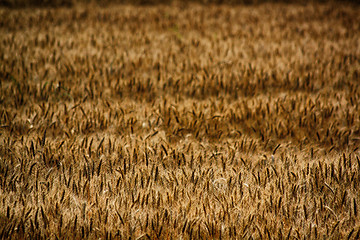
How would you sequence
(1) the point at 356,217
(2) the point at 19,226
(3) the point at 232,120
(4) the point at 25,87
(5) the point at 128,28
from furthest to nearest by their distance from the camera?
(5) the point at 128,28
(4) the point at 25,87
(3) the point at 232,120
(1) the point at 356,217
(2) the point at 19,226

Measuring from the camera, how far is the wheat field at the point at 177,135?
174cm

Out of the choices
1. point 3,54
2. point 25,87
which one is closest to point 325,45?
point 25,87

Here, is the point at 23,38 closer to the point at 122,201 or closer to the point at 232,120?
the point at 232,120

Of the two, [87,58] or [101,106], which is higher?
[87,58]

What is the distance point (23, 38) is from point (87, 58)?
1.67 m

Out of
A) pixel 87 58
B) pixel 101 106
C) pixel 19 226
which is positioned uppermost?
pixel 87 58

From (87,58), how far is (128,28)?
6.86 feet

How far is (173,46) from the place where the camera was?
5.09 metres

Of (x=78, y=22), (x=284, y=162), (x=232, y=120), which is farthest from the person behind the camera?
(x=78, y=22)

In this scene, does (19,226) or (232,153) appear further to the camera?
(232,153)

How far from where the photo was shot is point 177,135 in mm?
2748

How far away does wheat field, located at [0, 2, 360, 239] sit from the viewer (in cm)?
174

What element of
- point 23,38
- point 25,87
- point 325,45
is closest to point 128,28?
point 23,38

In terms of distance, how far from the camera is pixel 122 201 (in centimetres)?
184
